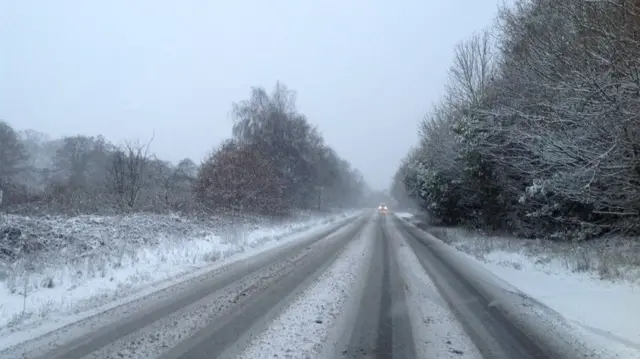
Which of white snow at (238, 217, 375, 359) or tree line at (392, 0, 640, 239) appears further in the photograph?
tree line at (392, 0, 640, 239)

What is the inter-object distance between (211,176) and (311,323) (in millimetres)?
26620

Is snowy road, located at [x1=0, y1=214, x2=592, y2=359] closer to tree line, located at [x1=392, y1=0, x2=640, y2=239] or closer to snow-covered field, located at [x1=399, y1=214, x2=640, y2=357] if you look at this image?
snow-covered field, located at [x1=399, y1=214, x2=640, y2=357]

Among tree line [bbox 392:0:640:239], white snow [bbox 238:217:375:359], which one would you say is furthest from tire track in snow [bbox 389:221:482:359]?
tree line [bbox 392:0:640:239]

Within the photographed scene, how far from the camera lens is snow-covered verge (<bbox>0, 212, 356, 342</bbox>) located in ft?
27.8

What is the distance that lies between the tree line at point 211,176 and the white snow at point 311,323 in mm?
11511

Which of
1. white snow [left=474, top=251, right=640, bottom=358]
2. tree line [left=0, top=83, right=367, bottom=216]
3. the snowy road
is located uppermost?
tree line [left=0, top=83, right=367, bottom=216]

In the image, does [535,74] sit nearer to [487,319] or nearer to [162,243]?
[487,319]

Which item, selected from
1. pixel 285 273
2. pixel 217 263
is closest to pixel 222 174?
pixel 217 263

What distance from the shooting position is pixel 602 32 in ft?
33.2

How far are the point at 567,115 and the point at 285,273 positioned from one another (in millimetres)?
8536

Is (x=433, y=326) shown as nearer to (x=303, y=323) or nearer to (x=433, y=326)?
(x=433, y=326)

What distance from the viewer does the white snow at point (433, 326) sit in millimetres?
6023

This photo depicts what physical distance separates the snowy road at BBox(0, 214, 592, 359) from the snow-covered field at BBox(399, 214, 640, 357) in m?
1.34

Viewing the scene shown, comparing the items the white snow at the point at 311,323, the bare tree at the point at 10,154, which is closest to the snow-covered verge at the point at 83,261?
the white snow at the point at 311,323
